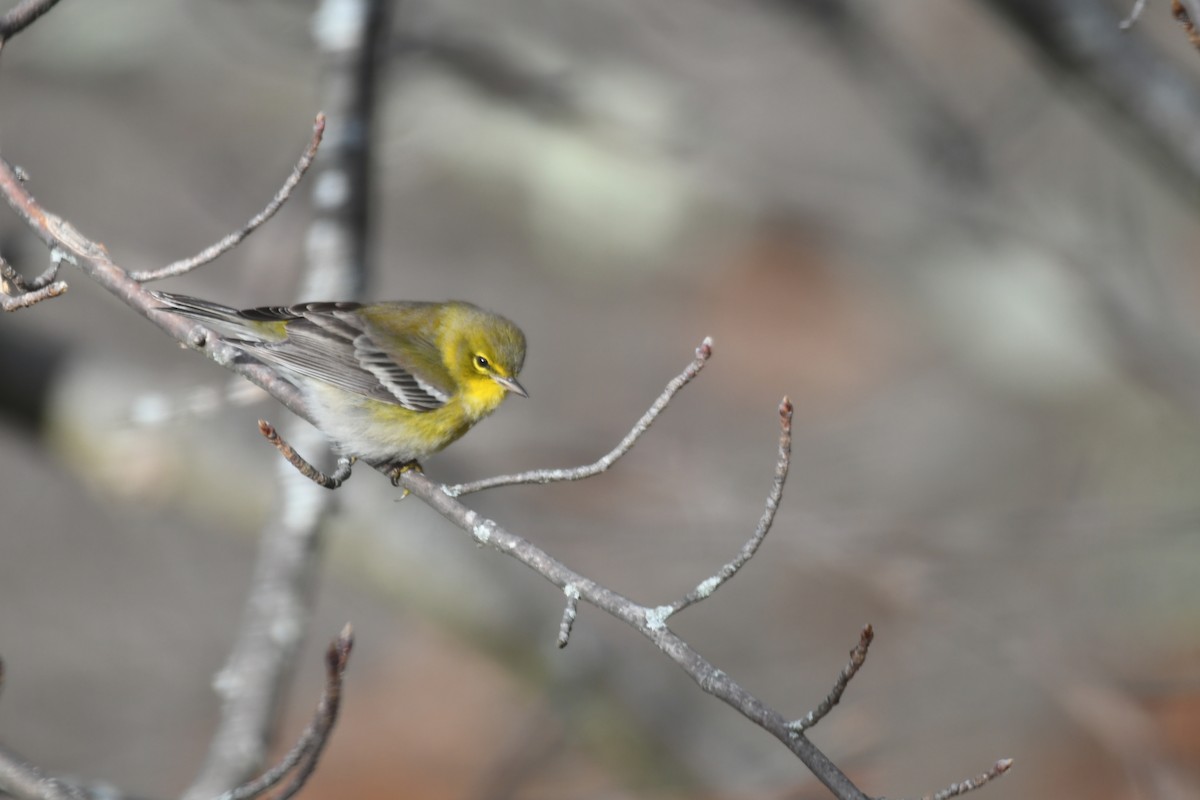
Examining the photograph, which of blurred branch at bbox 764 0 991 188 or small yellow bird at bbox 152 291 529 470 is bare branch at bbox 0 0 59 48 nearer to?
small yellow bird at bbox 152 291 529 470

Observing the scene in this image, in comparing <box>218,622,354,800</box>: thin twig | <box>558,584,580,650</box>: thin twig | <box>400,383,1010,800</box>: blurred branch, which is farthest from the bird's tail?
<box>558,584,580,650</box>: thin twig

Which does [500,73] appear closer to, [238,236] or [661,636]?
[238,236]

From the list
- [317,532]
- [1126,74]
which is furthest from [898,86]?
[317,532]

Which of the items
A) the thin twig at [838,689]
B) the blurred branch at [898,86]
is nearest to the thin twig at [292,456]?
the thin twig at [838,689]

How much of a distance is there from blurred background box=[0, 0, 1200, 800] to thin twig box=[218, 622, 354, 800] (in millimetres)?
2664

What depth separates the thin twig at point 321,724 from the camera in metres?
2.65

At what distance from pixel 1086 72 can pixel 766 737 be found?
5.19 m

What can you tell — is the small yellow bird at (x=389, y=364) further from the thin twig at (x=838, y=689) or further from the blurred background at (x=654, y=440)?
the thin twig at (x=838, y=689)

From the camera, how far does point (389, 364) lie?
4.75 metres

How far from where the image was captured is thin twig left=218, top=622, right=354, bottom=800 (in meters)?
2.65

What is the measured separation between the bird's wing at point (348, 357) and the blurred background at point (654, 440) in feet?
3.52

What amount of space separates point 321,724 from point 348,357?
2.15 metres

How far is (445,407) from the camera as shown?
464 cm

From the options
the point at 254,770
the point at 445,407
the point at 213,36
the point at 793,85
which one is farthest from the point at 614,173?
the point at 793,85
